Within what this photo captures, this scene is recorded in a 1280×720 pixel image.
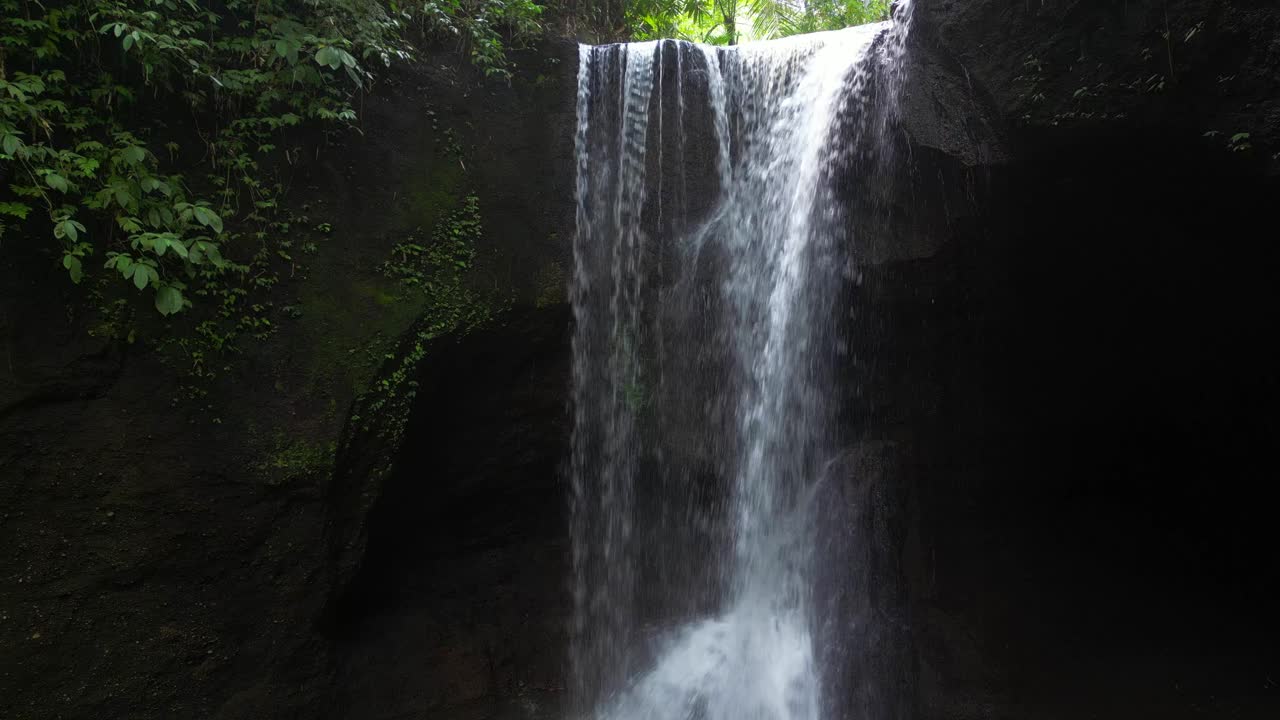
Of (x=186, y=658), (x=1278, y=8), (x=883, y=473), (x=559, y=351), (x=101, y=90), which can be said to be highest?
(x=1278, y=8)

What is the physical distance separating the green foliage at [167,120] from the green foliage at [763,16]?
13.8ft

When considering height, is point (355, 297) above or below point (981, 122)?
below

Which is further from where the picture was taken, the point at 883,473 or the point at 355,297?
the point at 883,473

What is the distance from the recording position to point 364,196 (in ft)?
16.6

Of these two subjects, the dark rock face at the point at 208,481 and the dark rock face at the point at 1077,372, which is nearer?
the dark rock face at the point at 208,481

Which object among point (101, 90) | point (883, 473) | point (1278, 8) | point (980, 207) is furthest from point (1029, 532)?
point (101, 90)

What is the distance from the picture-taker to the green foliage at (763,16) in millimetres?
8172

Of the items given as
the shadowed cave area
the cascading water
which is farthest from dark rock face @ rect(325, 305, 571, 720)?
the cascading water

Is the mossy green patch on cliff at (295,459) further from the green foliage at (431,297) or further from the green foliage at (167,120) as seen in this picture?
the green foliage at (167,120)

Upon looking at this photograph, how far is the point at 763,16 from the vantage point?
8.85 m

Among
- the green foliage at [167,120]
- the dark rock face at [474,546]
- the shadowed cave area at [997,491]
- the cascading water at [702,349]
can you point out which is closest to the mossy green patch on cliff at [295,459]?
the dark rock face at [474,546]

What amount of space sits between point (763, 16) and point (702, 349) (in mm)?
5470

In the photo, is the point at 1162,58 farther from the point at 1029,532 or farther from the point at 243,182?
the point at 243,182

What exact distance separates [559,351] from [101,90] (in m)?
3.53
